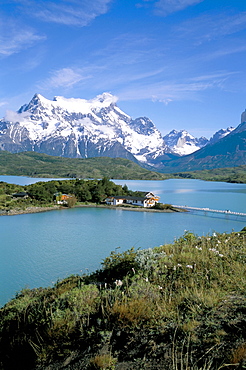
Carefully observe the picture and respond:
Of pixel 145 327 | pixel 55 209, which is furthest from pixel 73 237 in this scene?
pixel 145 327

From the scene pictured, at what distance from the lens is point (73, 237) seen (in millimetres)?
31828

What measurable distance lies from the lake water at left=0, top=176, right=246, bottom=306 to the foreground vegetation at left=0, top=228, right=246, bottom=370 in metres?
3.72

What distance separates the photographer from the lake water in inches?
757

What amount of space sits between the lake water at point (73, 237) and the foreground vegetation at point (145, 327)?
12.2 ft

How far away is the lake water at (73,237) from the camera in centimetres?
1922

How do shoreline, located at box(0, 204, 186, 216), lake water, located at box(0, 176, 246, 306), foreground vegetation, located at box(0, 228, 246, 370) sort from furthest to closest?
shoreline, located at box(0, 204, 186, 216) < lake water, located at box(0, 176, 246, 306) < foreground vegetation, located at box(0, 228, 246, 370)

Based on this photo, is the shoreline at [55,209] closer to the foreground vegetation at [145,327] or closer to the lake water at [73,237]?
the lake water at [73,237]

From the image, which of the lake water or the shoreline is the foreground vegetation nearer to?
the lake water

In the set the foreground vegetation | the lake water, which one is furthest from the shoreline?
the foreground vegetation

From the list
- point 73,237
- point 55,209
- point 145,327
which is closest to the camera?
point 145,327

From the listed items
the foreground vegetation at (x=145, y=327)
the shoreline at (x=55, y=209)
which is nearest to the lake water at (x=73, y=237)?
the shoreline at (x=55, y=209)

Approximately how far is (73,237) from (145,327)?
29472 millimetres

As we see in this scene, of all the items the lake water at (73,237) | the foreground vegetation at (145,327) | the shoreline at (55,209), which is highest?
the foreground vegetation at (145,327)

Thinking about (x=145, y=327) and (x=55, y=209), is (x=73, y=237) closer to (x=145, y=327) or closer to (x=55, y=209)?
(x=55, y=209)
